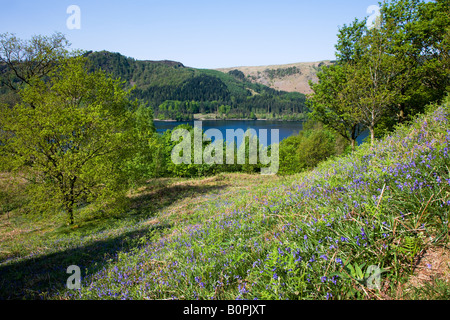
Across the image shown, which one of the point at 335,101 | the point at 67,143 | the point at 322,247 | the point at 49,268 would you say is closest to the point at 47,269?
the point at 49,268

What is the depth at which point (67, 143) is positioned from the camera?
59.5 ft

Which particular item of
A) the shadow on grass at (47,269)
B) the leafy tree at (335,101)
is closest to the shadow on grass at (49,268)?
the shadow on grass at (47,269)

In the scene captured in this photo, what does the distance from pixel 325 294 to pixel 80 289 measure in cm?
593

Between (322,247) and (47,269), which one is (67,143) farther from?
(322,247)

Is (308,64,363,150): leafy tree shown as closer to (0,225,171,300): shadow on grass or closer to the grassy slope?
the grassy slope

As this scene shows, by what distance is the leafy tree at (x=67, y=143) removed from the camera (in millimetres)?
16922

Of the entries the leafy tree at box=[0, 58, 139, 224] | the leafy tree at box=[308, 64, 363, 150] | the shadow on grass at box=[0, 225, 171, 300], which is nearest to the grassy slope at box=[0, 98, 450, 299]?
the shadow on grass at box=[0, 225, 171, 300]

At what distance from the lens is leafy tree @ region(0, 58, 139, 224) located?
16922mm

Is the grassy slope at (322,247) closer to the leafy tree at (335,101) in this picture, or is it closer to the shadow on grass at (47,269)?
the shadow on grass at (47,269)

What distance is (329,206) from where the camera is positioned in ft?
15.6

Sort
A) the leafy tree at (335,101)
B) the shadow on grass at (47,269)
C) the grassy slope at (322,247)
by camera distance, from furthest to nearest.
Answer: the leafy tree at (335,101) < the shadow on grass at (47,269) < the grassy slope at (322,247)
